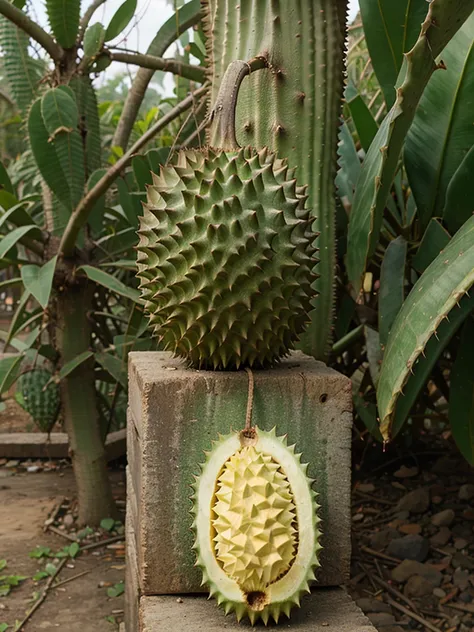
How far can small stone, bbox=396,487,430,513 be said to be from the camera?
2.41 metres

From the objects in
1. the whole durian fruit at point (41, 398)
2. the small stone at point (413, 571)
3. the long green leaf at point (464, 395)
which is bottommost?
the small stone at point (413, 571)

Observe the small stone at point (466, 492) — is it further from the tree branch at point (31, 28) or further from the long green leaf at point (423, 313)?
the tree branch at point (31, 28)

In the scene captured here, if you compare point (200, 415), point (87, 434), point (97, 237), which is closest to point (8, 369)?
point (87, 434)

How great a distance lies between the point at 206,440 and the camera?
137 centimetres

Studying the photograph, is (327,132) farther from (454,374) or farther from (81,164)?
(81,164)

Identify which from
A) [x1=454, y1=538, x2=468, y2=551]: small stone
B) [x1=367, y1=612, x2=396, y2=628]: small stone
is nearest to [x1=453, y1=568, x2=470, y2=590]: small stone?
[x1=454, y1=538, x2=468, y2=551]: small stone

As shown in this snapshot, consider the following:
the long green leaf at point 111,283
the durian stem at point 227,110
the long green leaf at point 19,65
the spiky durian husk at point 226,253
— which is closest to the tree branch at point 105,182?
the long green leaf at point 111,283

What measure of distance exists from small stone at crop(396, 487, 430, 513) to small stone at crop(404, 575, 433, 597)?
0.38 metres

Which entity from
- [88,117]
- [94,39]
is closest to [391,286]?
[94,39]

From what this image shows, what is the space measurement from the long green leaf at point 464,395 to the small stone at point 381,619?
17.1 inches

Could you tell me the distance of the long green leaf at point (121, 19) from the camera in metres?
2.51

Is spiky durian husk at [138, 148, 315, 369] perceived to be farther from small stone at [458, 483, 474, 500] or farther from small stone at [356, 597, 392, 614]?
small stone at [458, 483, 474, 500]

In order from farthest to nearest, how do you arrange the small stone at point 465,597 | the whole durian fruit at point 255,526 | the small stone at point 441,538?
the small stone at point 441,538, the small stone at point 465,597, the whole durian fruit at point 255,526

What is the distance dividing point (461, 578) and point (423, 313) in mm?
1021
